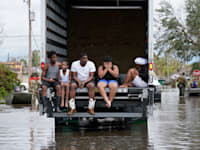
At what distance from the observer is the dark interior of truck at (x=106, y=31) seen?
15.5 metres

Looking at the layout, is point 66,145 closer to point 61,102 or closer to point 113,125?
point 61,102

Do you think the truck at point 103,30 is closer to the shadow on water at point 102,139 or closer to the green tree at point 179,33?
the shadow on water at point 102,139

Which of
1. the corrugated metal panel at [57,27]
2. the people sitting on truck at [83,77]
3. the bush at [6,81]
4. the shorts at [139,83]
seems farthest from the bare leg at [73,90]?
the bush at [6,81]

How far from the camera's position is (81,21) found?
51.9 ft

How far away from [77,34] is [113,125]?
121 inches

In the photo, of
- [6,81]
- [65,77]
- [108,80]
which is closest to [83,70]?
[65,77]

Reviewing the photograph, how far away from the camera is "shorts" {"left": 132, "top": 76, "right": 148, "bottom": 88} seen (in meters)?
12.8

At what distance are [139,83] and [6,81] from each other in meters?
16.4

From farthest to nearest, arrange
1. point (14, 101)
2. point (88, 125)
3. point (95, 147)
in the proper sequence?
point (14, 101) < point (88, 125) < point (95, 147)

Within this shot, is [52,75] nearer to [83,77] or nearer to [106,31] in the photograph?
[83,77]

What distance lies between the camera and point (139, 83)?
12.8 m

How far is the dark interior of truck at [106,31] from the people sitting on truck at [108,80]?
2.74 m

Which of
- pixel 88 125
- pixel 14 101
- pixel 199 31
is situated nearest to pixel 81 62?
pixel 88 125

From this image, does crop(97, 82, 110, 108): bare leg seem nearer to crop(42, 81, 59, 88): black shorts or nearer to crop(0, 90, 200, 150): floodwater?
crop(0, 90, 200, 150): floodwater
